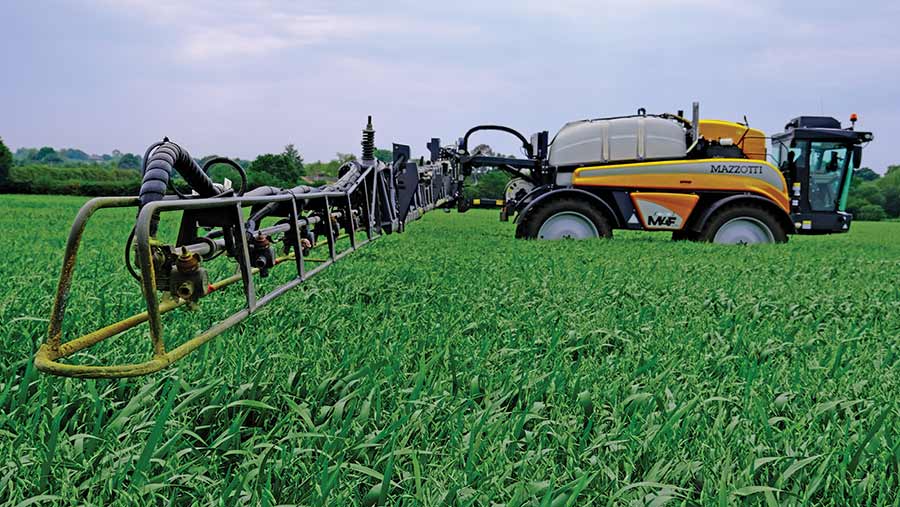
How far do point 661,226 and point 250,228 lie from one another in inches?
328

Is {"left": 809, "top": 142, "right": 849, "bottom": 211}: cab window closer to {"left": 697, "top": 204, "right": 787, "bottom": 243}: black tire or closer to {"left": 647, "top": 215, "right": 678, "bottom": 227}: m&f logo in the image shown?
{"left": 697, "top": 204, "right": 787, "bottom": 243}: black tire

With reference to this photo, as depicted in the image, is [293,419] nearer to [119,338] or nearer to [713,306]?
[119,338]

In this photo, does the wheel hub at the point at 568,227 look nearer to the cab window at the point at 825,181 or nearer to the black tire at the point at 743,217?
the black tire at the point at 743,217

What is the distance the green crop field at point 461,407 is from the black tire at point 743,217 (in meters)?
5.91

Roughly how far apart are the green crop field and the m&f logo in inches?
236

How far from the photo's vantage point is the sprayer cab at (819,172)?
10547 mm

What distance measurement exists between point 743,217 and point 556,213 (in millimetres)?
3209

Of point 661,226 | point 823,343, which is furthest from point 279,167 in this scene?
point 823,343

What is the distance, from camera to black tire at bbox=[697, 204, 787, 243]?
33.9ft

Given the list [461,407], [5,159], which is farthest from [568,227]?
[5,159]

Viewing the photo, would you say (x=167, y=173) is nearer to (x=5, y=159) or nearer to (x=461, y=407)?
(x=461, y=407)

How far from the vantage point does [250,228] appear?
3.87 meters

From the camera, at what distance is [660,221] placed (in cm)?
1054

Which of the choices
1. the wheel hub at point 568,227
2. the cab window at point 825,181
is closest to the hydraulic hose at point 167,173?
the wheel hub at point 568,227
